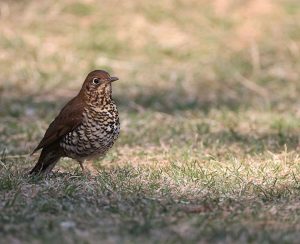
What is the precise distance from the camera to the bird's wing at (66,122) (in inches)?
264

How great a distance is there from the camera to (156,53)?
12711 mm

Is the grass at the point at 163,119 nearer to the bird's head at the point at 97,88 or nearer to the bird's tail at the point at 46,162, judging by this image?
the bird's tail at the point at 46,162

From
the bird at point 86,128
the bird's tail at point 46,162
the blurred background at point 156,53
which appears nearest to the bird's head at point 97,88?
the bird at point 86,128

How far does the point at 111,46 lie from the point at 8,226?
25.8 feet

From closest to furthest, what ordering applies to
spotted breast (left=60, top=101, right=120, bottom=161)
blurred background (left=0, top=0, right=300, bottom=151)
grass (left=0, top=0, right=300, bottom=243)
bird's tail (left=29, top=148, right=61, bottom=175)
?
grass (left=0, top=0, right=300, bottom=243), spotted breast (left=60, top=101, right=120, bottom=161), bird's tail (left=29, top=148, right=61, bottom=175), blurred background (left=0, top=0, right=300, bottom=151)

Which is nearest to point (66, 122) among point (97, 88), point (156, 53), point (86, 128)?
point (86, 128)

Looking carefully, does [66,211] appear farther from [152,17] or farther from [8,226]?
[152,17]

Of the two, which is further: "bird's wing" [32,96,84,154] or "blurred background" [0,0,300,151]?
"blurred background" [0,0,300,151]

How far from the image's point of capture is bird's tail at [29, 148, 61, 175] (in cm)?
675

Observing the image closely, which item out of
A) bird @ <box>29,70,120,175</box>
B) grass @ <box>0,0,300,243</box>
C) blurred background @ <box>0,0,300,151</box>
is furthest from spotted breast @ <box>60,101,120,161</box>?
blurred background @ <box>0,0,300,151</box>

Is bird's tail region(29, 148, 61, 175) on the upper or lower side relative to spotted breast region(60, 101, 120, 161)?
lower

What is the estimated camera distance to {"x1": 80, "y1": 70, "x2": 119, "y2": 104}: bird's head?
22.3ft

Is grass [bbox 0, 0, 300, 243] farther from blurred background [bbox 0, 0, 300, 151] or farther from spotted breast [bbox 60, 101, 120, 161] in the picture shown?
spotted breast [bbox 60, 101, 120, 161]

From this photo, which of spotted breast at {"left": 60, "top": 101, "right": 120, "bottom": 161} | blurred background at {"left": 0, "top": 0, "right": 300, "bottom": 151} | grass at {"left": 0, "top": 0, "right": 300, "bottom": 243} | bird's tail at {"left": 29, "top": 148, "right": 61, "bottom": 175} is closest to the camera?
grass at {"left": 0, "top": 0, "right": 300, "bottom": 243}
